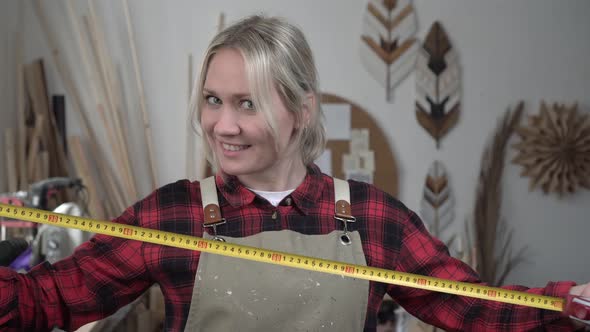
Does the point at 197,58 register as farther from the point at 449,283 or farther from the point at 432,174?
the point at 449,283

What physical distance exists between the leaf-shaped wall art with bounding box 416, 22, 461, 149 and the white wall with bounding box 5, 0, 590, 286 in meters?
0.06

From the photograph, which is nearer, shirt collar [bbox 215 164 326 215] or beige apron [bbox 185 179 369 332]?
beige apron [bbox 185 179 369 332]

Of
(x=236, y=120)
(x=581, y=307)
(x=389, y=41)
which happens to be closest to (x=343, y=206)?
(x=236, y=120)

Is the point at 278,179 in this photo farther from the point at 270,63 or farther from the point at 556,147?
the point at 556,147

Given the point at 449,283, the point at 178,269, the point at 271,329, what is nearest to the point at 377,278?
the point at 449,283

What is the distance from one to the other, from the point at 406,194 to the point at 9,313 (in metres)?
3.62

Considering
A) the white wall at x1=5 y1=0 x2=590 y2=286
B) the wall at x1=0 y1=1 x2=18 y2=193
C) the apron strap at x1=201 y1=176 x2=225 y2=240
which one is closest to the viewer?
the apron strap at x1=201 y1=176 x2=225 y2=240

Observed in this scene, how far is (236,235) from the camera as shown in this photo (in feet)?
5.88

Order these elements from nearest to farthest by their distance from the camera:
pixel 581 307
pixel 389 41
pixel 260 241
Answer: pixel 581 307, pixel 260 241, pixel 389 41

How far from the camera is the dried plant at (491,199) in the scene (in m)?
4.72

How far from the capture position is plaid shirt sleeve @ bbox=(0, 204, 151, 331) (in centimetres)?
149

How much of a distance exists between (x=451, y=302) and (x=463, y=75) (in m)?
3.21

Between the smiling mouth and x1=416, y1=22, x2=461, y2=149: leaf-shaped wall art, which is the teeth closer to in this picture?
the smiling mouth

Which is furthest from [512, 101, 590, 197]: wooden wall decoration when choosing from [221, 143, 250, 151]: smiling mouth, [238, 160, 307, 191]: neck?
[221, 143, 250, 151]: smiling mouth
